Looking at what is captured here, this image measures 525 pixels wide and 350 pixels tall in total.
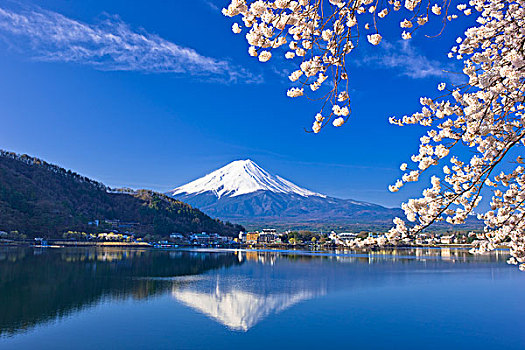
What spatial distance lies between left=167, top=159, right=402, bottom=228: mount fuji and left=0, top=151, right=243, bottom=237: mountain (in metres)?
50.0

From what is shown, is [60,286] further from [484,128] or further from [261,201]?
[261,201]

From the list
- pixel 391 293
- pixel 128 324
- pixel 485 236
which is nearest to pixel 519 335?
pixel 391 293

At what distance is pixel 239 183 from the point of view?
166000mm

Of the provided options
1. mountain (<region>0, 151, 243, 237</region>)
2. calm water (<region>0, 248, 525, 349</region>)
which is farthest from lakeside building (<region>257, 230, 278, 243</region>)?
calm water (<region>0, 248, 525, 349</region>)

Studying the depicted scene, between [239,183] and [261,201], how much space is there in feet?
75.4

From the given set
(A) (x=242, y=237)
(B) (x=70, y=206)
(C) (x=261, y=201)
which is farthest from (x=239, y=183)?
(B) (x=70, y=206)

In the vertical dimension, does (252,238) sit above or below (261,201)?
below

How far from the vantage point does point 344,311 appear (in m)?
11.3

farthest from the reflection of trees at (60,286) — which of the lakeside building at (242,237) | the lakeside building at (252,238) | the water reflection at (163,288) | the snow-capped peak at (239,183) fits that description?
the snow-capped peak at (239,183)

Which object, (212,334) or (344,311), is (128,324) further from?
(344,311)

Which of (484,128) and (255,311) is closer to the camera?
(484,128)

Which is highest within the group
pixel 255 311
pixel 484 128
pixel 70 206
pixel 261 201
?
pixel 261 201

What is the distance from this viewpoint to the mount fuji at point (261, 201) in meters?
126

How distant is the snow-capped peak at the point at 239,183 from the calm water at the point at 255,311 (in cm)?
13777
